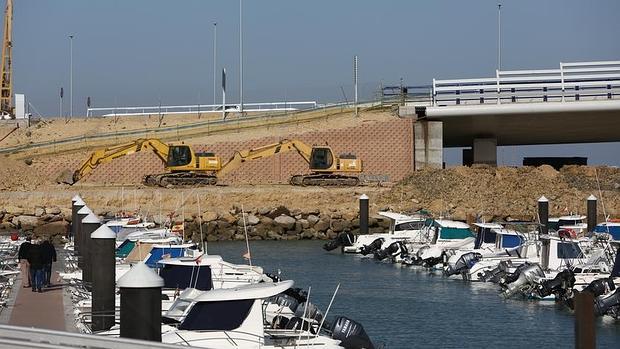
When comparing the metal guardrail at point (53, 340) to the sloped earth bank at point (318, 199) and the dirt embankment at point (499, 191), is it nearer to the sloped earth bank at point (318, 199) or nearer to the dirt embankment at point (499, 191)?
the sloped earth bank at point (318, 199)

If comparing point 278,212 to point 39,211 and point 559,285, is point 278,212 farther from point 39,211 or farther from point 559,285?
point 559,285

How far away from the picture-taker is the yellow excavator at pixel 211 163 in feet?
233

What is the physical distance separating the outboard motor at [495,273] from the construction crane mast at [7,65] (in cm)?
6528

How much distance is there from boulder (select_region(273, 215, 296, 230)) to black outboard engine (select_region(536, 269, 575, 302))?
2861 cm

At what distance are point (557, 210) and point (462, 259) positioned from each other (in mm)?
25344

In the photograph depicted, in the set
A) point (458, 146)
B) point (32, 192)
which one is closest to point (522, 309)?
point (32, 192)

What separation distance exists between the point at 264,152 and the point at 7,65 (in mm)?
34175

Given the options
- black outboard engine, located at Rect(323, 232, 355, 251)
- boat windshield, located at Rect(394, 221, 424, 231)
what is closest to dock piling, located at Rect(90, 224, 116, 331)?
boat windshield, located at Rect(394, 221, 424, 231)

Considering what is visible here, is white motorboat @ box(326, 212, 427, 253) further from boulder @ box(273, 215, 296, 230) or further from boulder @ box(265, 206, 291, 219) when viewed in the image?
boulder @ box(265, 206, 291, 219)

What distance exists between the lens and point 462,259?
146 feet

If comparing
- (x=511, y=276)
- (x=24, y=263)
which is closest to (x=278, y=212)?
(x=511, y=276)

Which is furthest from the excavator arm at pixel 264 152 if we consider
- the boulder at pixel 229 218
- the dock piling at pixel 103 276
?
the dock piling at pixel 103 276

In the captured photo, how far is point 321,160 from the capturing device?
72000mm

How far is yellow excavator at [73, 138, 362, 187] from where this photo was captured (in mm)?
71000
